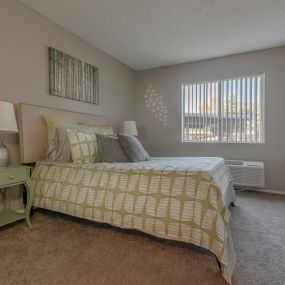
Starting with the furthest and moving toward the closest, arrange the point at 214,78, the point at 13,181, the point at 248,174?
the point at 214,78
the point at 248,174
the point at 13,181

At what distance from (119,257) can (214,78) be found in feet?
11.4

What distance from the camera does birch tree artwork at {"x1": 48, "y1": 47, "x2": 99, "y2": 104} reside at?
8.90 ft

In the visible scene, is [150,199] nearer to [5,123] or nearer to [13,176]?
[13,176]

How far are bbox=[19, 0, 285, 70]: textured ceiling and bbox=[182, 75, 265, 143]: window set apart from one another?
0.61m

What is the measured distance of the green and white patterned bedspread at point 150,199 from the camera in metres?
1.48

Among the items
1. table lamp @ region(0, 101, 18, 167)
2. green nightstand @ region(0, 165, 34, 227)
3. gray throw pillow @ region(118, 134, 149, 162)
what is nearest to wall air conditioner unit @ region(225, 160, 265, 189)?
gray throw pillow @ region(118, 134, 149, 162)

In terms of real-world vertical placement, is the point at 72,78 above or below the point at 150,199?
above

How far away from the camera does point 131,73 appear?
4.48m

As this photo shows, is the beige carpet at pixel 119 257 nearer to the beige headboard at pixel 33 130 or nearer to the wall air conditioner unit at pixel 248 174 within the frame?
the beige headboard at pixel 33 130

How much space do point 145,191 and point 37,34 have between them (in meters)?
2.31

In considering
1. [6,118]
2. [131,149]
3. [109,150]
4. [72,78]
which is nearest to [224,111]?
[131,149]

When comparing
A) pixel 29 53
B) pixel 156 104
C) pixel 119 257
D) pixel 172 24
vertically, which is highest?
pixel 172 24

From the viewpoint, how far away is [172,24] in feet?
8.93

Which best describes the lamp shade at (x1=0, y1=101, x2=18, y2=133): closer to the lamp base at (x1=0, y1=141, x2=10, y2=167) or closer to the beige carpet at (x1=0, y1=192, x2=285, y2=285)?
the lamp base at (x1=0, y1=141, x2=10, y2=167)
